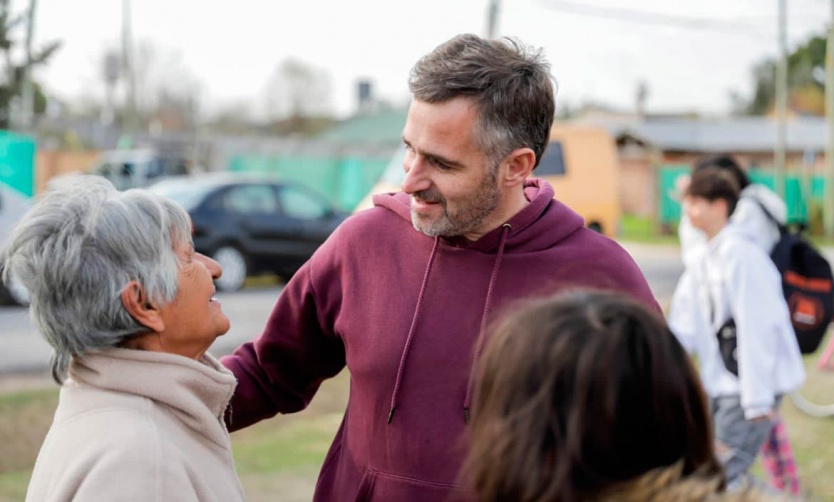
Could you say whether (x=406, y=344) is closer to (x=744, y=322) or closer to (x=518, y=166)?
(x=518, y=166)

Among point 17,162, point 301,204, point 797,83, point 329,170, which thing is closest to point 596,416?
point 17,162

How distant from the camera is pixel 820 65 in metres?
62.9

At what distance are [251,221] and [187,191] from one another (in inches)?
38.8

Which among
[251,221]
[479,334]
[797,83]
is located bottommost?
[251,221]

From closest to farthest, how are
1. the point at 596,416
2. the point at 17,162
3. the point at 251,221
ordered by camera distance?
the point at 596,416 → the point at 17,162 → the point at 251,221

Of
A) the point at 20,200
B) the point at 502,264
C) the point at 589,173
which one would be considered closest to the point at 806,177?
the point at 589,173

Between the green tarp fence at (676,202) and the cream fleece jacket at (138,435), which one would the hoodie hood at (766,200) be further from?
the green tarp fence at (676,202)

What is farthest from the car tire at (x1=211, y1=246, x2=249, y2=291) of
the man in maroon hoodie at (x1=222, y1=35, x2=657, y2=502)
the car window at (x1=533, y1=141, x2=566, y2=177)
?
the man in maroon hoodie at (x1=222, y1=35, x2=657, y2=502)

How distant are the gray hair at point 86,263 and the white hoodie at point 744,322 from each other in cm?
314

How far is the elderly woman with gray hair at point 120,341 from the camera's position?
1.99 m

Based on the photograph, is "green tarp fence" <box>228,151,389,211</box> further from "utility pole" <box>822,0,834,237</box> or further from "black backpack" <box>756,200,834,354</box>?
"black backpack" <box>756,200,834,354</box>

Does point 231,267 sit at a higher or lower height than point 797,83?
lower

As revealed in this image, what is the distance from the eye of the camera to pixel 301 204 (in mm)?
14938

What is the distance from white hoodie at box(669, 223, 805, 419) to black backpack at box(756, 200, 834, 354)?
0.99ft
